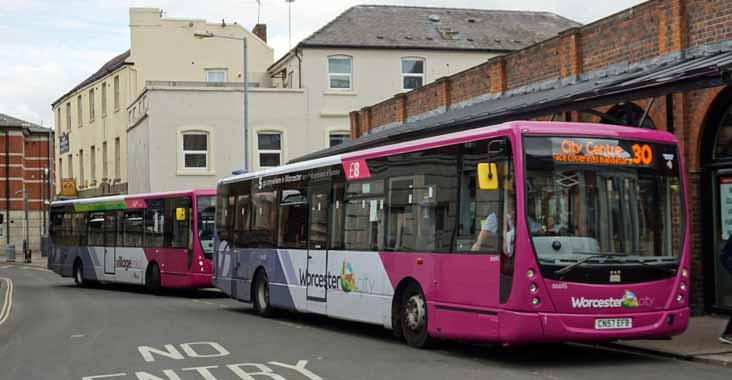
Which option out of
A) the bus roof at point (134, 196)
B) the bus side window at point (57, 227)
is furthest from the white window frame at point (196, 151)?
the bus side window at point (57, 227)

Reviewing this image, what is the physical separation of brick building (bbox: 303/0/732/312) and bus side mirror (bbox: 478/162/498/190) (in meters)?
2.60

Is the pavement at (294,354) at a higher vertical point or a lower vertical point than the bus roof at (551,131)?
lower

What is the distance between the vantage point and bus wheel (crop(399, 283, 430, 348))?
13.7 metres

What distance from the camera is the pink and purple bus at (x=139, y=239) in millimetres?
26625

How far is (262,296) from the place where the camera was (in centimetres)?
2009

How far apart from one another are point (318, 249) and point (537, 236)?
20.3 ft

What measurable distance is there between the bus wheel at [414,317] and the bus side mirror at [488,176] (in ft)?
6.98

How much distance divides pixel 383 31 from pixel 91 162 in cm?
2321

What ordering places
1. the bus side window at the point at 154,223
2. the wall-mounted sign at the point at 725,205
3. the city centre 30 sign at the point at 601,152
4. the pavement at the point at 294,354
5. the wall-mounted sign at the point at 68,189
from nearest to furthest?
the pavement at the point at 294,354 < the city centre 30 sign at the point at 601,152 < the wall-mounted sign at the point at 725,205 < the bus side window at the point at 154,223 < the wall-mounted sign at the point at 68,189

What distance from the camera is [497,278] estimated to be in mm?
11961

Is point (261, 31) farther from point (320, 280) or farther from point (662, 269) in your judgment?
point (662, 269)

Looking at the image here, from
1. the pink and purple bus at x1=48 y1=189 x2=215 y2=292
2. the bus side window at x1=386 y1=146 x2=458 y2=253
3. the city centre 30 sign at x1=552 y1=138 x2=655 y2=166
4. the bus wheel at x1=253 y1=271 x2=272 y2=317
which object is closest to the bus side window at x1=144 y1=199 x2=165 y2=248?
the pink and purple bus at x1=48 y1=189 x2=215 y2=292

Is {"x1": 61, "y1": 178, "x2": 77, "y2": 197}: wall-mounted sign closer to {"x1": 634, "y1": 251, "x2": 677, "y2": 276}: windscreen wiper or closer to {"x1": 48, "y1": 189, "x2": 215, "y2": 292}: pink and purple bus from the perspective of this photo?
{"x1": 48, "y1": 189, "x2": 215, "y2": 292}: pink and purple bus

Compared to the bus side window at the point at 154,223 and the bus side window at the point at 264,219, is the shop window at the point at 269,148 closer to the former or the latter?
the bus side window at the point at 154,223
